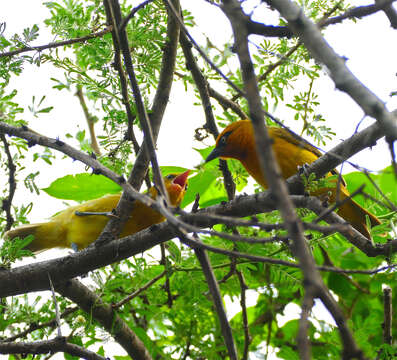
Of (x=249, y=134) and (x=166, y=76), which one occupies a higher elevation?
(x=249, y=134)

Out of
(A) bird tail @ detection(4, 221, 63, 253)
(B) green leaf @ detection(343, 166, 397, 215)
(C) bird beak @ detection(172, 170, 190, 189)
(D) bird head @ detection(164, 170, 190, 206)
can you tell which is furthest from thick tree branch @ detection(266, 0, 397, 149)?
(A) bird tail @ detection(4, 221, 63, 253)

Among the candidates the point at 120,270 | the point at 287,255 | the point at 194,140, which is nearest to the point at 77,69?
the point at 194,140

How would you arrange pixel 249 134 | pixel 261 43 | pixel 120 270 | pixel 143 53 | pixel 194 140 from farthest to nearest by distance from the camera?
1. pixel 249 134
2. pixel 194 140
3. pixel 120 270
4. pixel 261 43
5. pixel 143 53

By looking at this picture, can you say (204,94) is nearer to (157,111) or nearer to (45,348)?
(157,111)

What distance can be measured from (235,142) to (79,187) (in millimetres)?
1490

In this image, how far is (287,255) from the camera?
330 centimetres

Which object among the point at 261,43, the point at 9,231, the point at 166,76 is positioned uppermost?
the point at 261,43

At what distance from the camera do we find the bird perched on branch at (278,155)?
4141 mm

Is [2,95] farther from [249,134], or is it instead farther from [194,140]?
[249,134]

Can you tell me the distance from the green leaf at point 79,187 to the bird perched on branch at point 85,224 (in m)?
0.20

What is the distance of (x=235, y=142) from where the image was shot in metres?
Answer: 4.64

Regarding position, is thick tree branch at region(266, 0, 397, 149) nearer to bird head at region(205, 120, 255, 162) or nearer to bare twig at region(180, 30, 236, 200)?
bare twig at region(180, 30, 236, 200)

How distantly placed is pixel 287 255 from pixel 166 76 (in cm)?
142

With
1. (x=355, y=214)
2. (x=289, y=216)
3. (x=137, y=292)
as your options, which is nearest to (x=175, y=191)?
(x=137, y=292)
